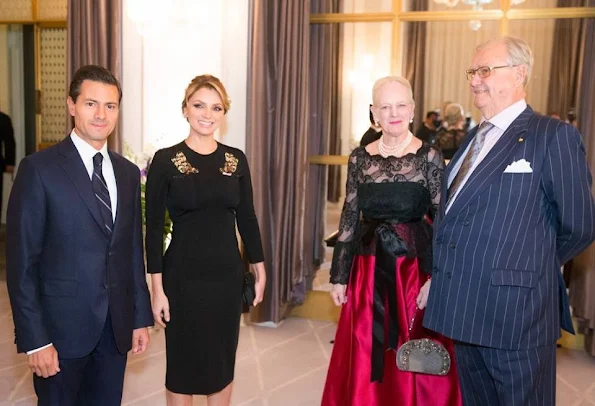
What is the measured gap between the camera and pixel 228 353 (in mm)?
2752

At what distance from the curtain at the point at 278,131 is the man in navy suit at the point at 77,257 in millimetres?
2364

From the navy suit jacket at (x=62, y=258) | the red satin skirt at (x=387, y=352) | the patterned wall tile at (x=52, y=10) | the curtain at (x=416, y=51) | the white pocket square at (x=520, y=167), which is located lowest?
the red satin skirt at (x=387, y=352)

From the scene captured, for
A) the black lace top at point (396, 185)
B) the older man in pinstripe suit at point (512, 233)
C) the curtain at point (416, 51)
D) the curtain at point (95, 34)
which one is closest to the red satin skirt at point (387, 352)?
the black lace top at point (396, 185)

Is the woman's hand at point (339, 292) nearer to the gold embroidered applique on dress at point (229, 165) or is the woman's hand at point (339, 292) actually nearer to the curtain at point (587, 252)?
the gold embroidered applique on dress at point (229, 165)

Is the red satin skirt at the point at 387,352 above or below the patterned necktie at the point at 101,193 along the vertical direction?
below

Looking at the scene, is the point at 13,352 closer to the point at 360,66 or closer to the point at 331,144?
the point at 331,144

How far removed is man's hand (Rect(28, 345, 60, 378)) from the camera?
1975 millimetres

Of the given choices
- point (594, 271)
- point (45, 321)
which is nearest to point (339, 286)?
point (45, 321)

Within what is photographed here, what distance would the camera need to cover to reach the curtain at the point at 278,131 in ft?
14.9

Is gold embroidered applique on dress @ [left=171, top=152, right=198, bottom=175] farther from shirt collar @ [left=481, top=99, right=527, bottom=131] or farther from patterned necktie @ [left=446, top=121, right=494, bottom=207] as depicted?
shirt collar @ [left=481, top=99, right=527, bottom=131]

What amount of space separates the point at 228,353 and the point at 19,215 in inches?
44.7

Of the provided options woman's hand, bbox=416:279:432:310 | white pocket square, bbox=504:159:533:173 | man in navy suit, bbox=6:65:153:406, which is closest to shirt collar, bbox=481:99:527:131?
white pocket square, bbox=504:159:533:173

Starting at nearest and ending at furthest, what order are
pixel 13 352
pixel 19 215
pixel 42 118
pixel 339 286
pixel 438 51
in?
pixel 19 215, pixel 339 286, pixel 13 352, pixel 438 51, pixel 42 118

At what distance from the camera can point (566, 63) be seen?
14.3 feet
